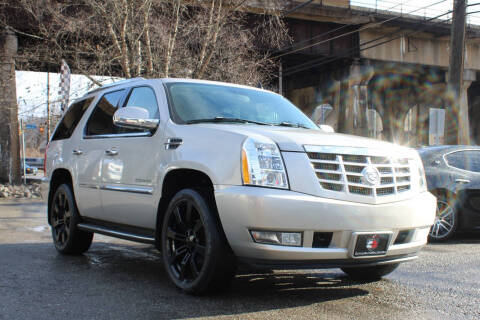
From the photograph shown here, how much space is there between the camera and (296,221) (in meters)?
3.93

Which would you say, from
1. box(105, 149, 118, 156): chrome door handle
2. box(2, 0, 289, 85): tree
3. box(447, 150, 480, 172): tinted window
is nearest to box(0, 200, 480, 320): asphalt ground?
box(105, 149, 118, 156): chrome door handle

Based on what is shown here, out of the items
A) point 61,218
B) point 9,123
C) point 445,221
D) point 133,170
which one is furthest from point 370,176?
point 9,123

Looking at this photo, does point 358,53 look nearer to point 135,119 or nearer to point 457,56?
point 457,56

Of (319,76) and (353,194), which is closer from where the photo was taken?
(353,194)

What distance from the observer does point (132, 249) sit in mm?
7320

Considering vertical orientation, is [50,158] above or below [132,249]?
above

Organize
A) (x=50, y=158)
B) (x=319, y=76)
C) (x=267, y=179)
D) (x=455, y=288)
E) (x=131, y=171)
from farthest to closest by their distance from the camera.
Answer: (x=319, y=76) → (x=50, y=158) → (x=131, y=171) → (x=455, y=288) → (x=267, y=179)

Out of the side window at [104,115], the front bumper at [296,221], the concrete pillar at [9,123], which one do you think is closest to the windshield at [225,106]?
the side window at [104,115]

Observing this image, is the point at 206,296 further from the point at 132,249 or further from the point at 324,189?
the point at 132,249

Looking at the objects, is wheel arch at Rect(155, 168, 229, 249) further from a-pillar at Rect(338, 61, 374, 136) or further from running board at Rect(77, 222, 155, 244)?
a-pillar at Rect(338, 61, 374, 136)

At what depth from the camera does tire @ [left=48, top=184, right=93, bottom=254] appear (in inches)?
252

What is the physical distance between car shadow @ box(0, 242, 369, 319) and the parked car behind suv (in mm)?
3341

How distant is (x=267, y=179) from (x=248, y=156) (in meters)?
0.23

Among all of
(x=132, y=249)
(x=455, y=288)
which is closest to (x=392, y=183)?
(x=455, y=288)
